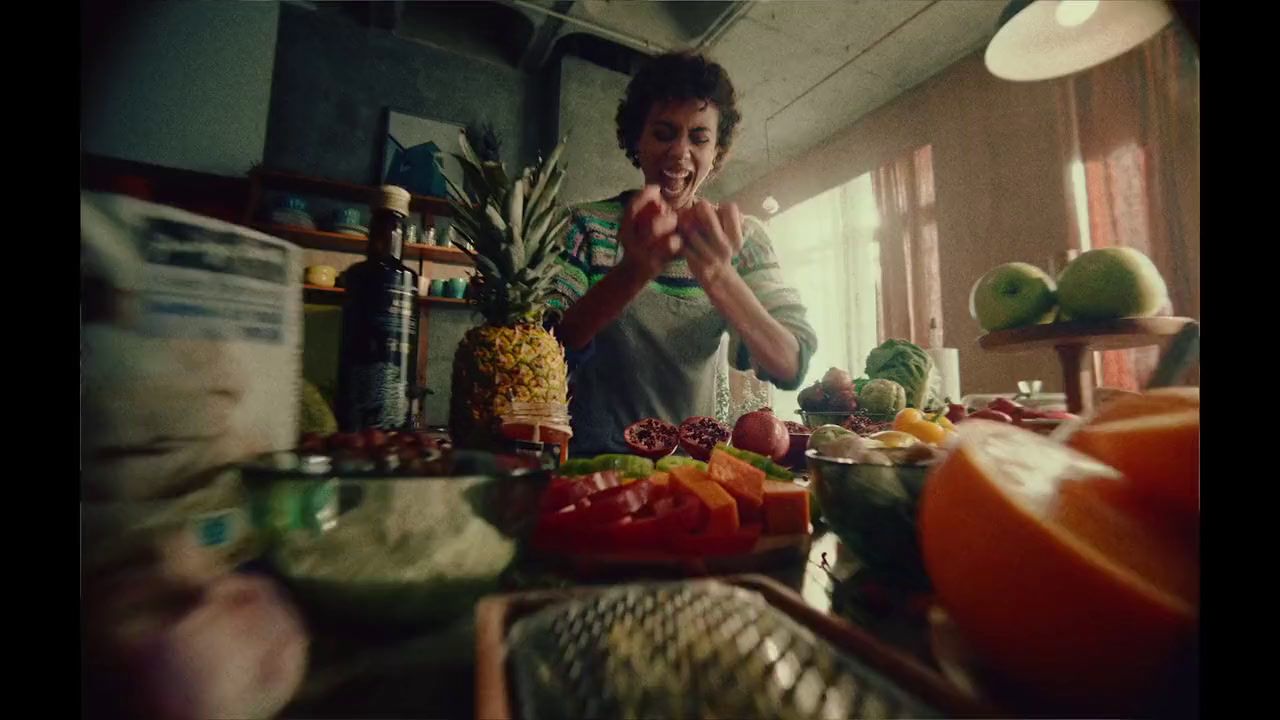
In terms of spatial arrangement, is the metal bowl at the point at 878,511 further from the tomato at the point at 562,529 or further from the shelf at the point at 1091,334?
the shelf at the point at 1091,334

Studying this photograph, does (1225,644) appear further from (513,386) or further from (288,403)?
(513,386)

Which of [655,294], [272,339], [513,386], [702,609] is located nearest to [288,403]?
[272,339]

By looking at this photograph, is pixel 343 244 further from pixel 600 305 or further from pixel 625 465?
pixel 625 465

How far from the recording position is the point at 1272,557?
27cm

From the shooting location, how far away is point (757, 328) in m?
1.44

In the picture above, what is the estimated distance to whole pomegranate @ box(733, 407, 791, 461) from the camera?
958 millimetres

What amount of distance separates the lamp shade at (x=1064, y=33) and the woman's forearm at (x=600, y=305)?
46.8 inches

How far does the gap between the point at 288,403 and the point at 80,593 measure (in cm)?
13

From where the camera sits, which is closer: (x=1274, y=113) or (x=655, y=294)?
(x=1274, y=113)

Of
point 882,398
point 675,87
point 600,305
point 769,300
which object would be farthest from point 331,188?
point 882,398

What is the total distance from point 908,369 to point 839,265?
3.35 metres

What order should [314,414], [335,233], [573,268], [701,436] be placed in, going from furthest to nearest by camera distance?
[335,233] → [573,268] → [701,436] → [314,414]

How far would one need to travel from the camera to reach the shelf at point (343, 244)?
315cm

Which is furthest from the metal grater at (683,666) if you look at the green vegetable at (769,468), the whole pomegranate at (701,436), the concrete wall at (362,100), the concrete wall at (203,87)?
the concrete wall at (203,87)
